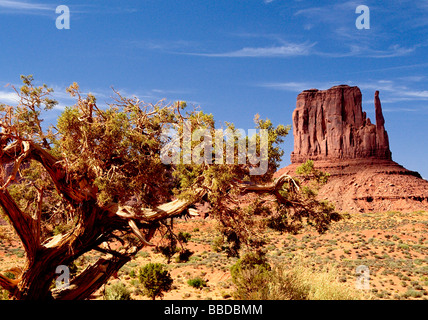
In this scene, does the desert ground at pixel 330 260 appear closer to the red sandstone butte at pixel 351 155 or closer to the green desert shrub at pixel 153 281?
the green desert shrub at pixel 153 281

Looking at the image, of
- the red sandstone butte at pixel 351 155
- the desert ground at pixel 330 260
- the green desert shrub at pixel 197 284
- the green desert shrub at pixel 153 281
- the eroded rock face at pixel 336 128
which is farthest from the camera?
the eroded rock face at pixel 336 128

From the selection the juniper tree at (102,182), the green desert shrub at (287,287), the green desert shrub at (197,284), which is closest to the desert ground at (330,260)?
the green desert shrub at (197,284)

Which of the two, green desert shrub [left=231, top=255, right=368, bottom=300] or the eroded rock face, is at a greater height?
the eroded rock face

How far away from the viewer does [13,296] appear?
420 inches

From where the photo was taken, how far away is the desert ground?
23611mm

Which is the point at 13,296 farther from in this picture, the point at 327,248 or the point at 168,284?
the point at 327,248

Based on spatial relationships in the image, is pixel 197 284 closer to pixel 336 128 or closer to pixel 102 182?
pixel 102 182

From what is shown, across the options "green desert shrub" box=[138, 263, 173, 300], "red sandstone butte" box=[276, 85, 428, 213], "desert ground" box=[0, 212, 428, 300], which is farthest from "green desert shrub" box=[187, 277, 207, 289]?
"red sandstone butte" box=[276, 85, 428, 213]

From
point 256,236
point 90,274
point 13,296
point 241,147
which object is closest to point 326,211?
point 256,236

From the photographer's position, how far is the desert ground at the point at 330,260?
77.5 ft

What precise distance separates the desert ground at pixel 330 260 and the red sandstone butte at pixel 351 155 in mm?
33103

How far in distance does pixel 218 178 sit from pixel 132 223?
2.86m

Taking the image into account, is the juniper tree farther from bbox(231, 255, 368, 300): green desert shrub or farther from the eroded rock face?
the eroded rock face

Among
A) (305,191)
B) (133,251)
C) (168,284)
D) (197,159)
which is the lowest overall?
(168,284)
